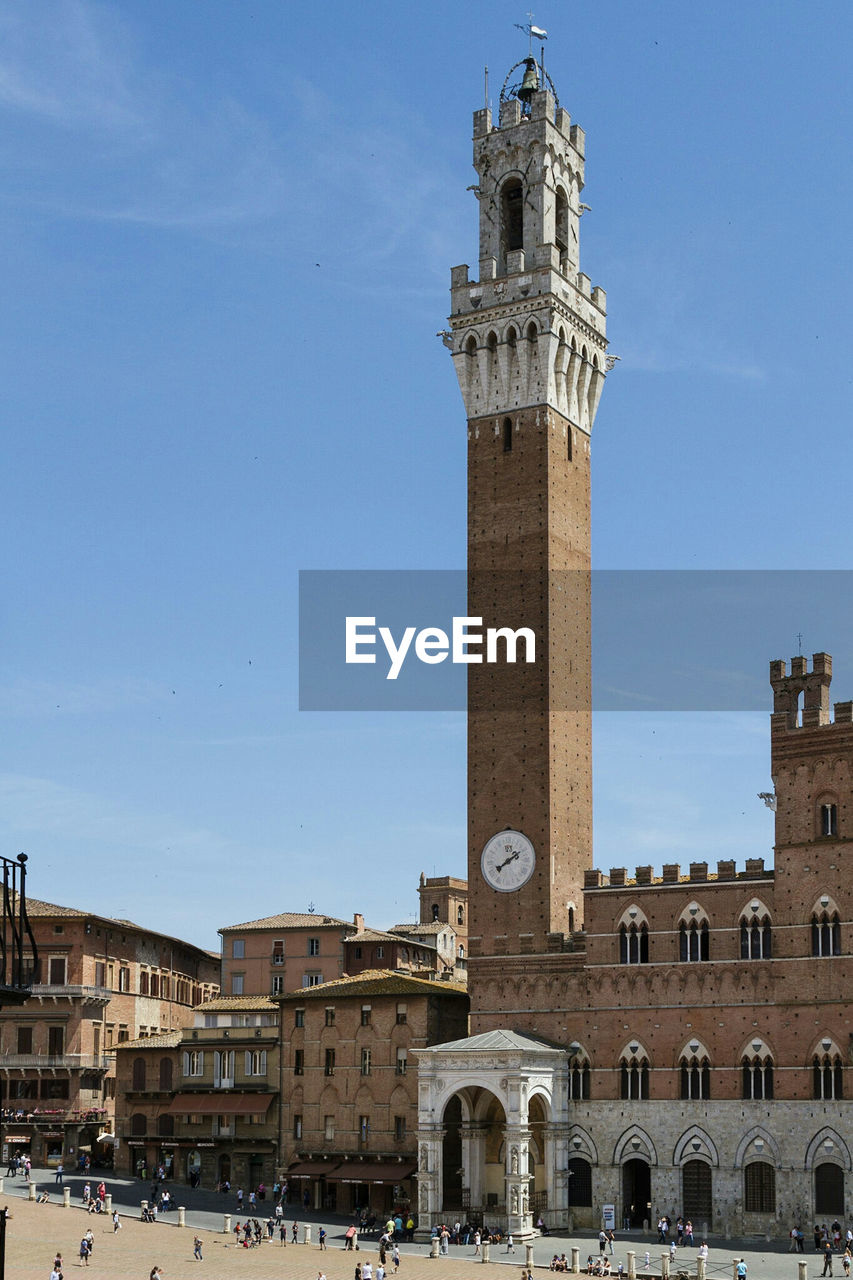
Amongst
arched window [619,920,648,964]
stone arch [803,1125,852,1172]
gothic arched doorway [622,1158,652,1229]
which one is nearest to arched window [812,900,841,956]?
stone arch [803,1125,852,1172]

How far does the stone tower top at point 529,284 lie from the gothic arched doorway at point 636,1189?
31.7 m

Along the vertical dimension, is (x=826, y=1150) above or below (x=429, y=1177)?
above

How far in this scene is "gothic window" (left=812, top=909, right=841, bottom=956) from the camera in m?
58.1

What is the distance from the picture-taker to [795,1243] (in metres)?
54.4

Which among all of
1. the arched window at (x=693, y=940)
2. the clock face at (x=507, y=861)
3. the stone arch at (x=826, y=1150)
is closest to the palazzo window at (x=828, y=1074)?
the stone arch at (x=826, y=1150)

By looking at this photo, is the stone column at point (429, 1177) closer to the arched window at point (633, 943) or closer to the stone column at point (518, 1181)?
the stone column at point (518, 1181)

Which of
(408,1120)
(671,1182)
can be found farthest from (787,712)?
(408,1120)

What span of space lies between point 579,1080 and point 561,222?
38.4 metres

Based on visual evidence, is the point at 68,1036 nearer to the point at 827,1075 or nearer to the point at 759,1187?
the point at 759,1187

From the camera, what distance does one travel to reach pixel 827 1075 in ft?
188

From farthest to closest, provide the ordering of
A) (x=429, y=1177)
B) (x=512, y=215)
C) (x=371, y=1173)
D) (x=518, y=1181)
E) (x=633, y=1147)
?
(x=512, y=215) → (x=371, y=1173) → (x=633, y=1147) → (x=429, y=1177) → (x=518, y=1181)

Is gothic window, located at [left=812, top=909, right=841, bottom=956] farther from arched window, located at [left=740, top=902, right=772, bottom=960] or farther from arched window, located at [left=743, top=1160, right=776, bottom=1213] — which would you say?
arched window, located at [left=743, top=1160, right=776, bottom=1213]

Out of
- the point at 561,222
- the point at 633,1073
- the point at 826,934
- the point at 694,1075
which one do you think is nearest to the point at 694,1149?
the point at 694,1075

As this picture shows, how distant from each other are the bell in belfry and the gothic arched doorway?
48265mm
